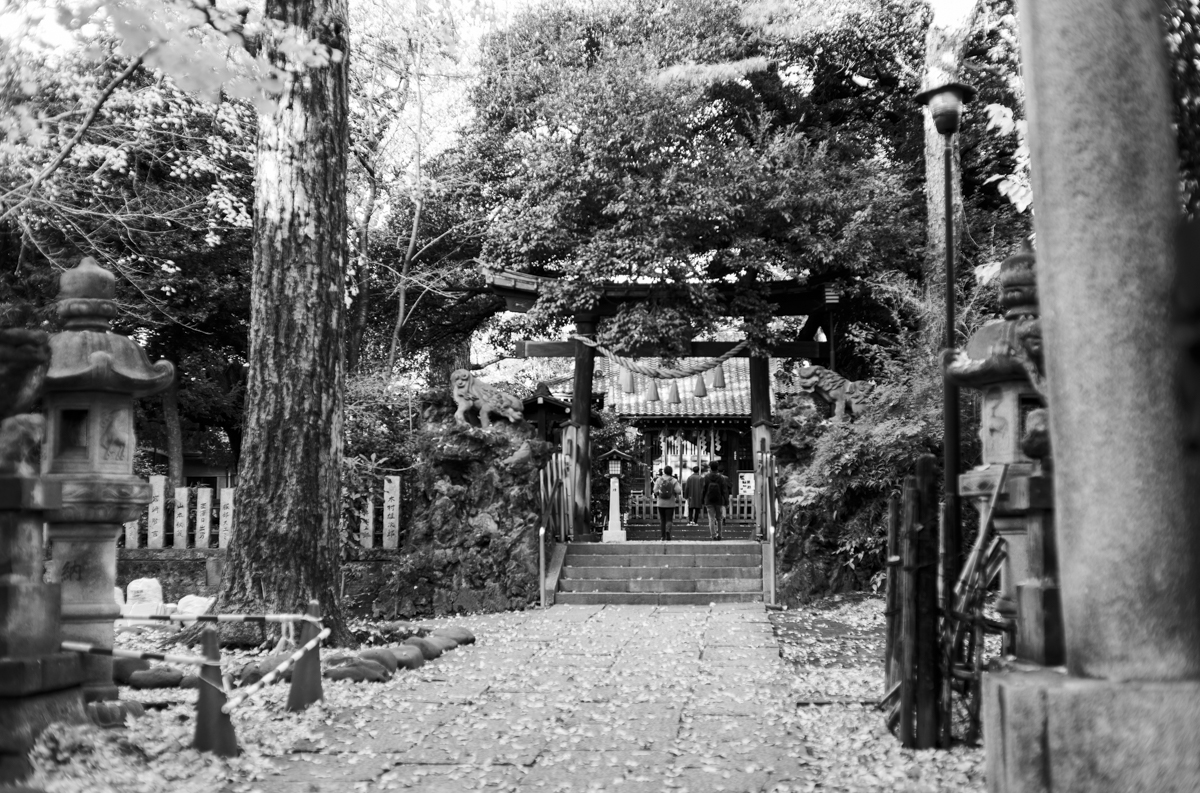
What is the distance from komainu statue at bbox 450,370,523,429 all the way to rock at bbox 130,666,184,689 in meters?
7.31

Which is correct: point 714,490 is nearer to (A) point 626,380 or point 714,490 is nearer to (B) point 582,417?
(A) point 626,380

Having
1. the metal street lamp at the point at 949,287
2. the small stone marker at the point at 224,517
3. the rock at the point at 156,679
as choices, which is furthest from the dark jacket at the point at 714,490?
the rock at the point at 156,679

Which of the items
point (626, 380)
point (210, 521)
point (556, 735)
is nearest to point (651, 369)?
point (626, 380)

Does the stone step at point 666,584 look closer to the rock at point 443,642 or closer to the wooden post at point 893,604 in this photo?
the rock at point 443,642

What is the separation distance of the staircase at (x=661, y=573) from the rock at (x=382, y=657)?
6110 millimetres

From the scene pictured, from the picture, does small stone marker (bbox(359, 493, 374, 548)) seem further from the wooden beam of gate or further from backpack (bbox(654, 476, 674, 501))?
backpack (bbox(654, 476, 674, 501))

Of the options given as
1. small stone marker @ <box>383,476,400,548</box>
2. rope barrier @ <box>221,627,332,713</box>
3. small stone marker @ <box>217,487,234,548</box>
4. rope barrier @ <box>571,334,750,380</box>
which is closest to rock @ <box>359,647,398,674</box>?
rope barrier @ <box>221,627,332,713</box>

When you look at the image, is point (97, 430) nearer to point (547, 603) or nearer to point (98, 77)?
point (547, 603)

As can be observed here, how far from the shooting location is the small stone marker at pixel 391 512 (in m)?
13.4

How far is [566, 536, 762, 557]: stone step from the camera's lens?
→ 1454 centimetres

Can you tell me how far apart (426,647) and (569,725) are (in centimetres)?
263

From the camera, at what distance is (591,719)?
5.98m

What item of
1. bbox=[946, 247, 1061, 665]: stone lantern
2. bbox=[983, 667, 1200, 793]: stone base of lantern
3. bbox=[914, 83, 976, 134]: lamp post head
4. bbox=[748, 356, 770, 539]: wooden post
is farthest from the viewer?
bbox=[748, 356, 770, 539]: wooden post

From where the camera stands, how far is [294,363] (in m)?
7.92
